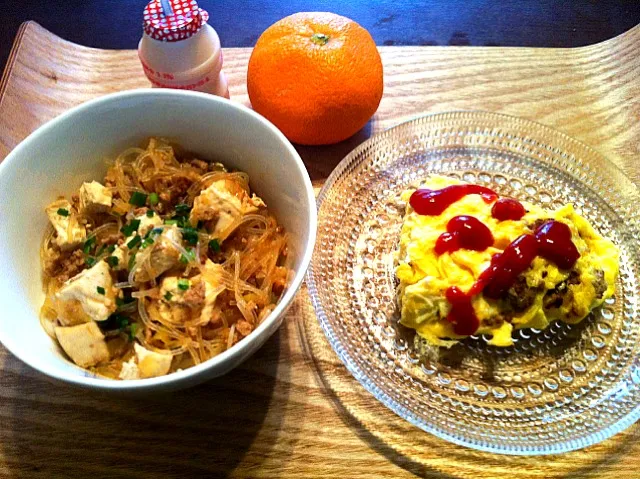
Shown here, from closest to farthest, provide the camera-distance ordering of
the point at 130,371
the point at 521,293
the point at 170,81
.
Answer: the point at 130,371 < the point at 521,293 < the point at 170,81

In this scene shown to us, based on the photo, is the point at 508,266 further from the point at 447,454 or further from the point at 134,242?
the point at 134,242

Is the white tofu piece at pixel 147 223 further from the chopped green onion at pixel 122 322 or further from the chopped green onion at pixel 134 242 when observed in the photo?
the chopped green onion at pixel 122 322

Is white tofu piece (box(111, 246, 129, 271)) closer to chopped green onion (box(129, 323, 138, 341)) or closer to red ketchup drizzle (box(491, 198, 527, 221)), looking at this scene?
chopped green onion (box(129, 323, 138, 341))

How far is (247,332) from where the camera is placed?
3.60ft

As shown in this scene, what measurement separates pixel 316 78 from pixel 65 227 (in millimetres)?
708

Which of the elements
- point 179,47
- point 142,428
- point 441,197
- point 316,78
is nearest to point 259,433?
point 142,428

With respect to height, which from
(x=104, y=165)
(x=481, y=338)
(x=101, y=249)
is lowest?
(x=481, y=338)

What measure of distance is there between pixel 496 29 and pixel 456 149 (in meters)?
1.11

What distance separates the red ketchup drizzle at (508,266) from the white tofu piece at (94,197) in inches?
31.0

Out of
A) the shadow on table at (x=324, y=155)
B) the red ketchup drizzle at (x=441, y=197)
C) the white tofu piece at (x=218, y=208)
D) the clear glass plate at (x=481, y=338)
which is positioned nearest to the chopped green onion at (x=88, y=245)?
the white tofu piece at (x=218, y=208)

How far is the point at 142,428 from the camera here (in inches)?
46.0

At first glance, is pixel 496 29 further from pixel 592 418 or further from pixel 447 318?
pixel 592 418

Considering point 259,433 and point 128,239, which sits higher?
point 128,239

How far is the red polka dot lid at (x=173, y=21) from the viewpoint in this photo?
138 centimetres
